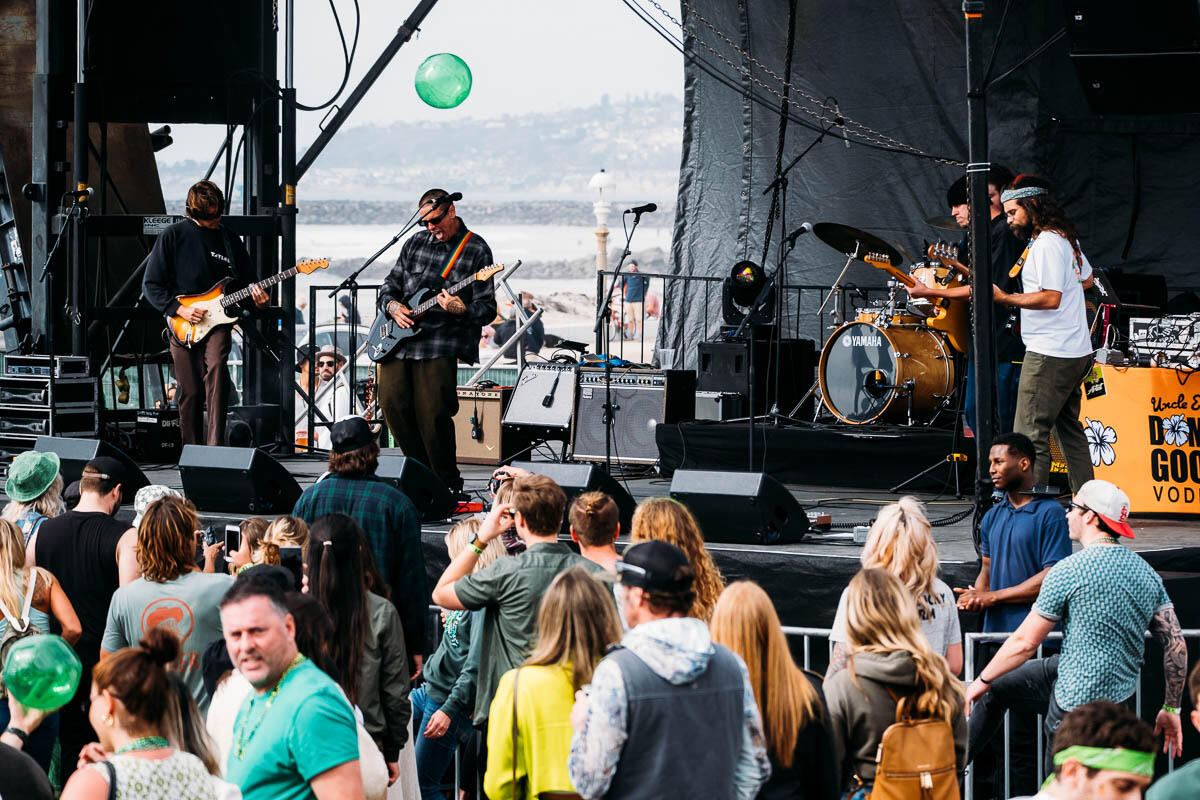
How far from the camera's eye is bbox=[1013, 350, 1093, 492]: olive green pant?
7.44m

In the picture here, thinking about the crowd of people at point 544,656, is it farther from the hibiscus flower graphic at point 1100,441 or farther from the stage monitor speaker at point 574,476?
the hibiscus flower graphic at point 1100,441

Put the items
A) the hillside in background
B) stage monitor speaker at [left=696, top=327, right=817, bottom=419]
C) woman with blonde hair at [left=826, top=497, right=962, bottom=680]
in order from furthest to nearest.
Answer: the hillside in background < stage monitor speaker at [left=696, top=327, right=817, bottom=419] < woman with blonde hair at [left=826, top=497, right=962, bottom=680]

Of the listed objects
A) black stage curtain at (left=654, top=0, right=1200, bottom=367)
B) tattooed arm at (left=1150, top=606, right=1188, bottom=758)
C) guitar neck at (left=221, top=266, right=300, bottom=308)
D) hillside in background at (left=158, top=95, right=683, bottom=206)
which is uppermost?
hillside in background at (left=158, top=95, right=683, bottom=206)

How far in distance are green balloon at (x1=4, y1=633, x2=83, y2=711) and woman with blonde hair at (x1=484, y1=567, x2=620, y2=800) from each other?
1021 mm

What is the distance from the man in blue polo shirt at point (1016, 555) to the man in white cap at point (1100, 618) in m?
0.64

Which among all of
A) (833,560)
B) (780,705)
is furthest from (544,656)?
(833,560)

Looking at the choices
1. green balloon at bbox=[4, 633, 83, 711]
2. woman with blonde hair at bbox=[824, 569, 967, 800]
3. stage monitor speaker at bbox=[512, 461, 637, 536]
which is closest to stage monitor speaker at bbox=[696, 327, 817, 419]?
stage monitor speaker at bbox=[512, 461, 637, 536]

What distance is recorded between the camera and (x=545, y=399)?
10406mm

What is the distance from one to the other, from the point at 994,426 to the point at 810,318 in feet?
20.3

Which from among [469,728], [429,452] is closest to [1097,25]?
[429,452]

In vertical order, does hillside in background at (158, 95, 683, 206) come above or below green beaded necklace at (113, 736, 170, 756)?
above

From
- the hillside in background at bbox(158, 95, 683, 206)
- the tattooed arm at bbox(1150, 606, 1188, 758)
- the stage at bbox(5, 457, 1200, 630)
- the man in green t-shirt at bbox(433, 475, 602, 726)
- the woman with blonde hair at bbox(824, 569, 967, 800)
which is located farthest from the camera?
the hillside in background at bbox(158, 95, 683, 206)

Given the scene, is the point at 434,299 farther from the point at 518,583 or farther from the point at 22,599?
the point at 518,583

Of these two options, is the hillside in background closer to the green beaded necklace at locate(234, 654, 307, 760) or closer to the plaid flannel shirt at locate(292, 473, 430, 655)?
the plaid flannel shirt at locate(292, 473, 430, 655)
